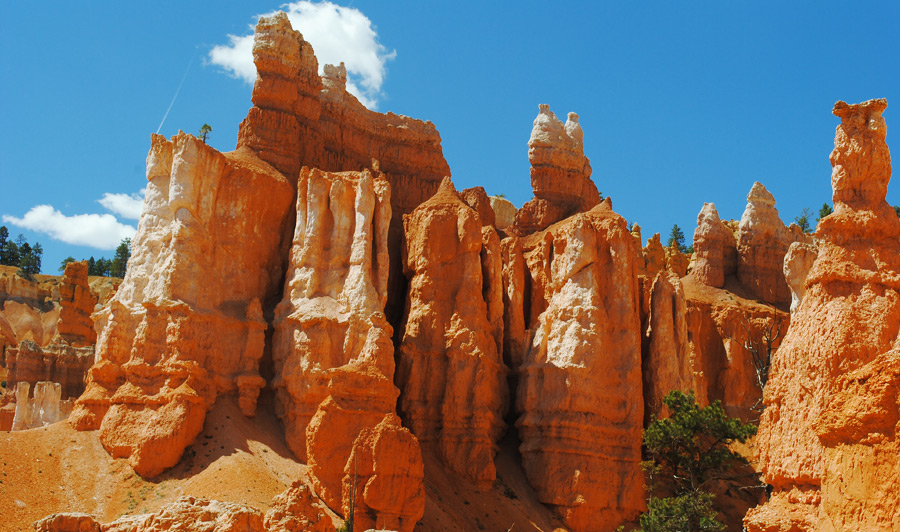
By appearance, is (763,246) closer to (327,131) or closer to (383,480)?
(327,131)

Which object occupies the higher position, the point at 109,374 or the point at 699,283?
the point at 699,283

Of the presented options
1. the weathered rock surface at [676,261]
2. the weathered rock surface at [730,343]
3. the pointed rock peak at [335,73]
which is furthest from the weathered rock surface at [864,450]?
the weathered rock surface at [676,261]

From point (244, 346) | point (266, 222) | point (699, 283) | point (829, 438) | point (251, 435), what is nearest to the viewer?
point (829, 438)

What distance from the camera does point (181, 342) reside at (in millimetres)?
37875

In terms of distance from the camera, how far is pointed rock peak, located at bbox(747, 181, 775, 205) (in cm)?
6031

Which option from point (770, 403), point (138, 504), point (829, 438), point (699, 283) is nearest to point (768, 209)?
point (699, 283)

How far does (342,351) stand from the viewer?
39.7 m

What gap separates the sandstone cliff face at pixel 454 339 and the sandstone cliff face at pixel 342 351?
2.57 m

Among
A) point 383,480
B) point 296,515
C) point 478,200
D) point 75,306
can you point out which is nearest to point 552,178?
point 478,200

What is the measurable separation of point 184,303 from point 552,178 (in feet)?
78.6

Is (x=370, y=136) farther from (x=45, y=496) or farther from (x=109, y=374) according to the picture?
(x=45, y=496)

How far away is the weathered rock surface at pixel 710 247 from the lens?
58812 mm

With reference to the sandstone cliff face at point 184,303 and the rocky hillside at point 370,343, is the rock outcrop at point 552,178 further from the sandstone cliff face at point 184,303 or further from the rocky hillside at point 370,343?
the sandstone cliff face at point 184,303

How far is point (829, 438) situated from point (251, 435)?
91.2 ft
